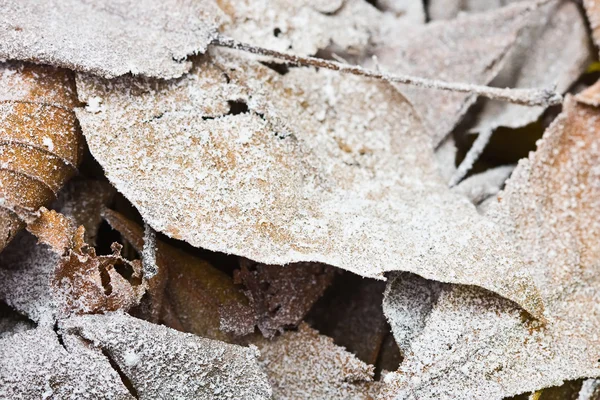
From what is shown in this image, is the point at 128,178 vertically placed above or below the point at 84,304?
above

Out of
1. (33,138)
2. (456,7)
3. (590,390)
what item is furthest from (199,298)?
(456,7)

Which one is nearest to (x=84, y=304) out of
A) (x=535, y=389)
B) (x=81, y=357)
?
(x=81, y=357)

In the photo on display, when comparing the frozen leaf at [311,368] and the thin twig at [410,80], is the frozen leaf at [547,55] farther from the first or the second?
the frozen leaf at [311,368]

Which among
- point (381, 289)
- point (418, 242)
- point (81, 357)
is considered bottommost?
point (81, 357)

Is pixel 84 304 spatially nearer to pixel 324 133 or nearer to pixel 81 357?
pixel 81 357

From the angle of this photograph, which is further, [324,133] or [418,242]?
[324,133]

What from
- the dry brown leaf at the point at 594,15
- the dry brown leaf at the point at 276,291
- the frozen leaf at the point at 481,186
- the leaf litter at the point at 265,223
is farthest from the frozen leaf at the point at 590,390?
the dry brown leaf at the point at 594,15

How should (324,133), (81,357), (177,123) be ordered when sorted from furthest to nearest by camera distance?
(324,133), (177,123), (81,357)
